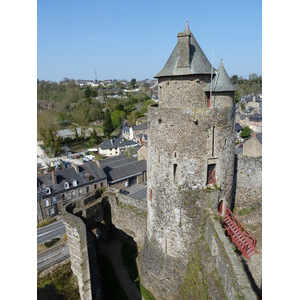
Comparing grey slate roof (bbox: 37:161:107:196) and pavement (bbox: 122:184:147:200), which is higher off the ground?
grey slate roof (bbox: 37:161:107:196)

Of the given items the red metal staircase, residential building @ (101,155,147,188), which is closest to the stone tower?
the red metal staircase

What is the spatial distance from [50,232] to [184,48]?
23.5 meters

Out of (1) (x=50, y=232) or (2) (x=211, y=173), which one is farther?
(1) (x=50, y=232)

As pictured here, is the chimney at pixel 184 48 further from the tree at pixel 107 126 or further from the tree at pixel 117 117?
the tree at pixel 117 117

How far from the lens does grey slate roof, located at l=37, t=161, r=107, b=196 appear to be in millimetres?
30827

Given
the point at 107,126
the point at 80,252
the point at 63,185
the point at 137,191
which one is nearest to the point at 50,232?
the point at 63,185

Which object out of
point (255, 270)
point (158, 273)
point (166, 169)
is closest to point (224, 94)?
point (166, 169)

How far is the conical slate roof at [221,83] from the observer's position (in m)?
11.6

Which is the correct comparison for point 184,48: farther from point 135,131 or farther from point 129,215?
A: point 135,131

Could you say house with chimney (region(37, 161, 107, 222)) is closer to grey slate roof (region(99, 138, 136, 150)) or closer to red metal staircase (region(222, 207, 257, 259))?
red metal staircase (region(222, 207, 257, 259))

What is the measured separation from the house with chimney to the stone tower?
663 inches

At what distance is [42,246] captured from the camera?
23.3 m

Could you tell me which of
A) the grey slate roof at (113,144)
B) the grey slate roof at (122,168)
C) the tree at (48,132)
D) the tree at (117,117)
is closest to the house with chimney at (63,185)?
the grey slate roof at (122,168)

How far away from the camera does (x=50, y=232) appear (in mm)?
26781
